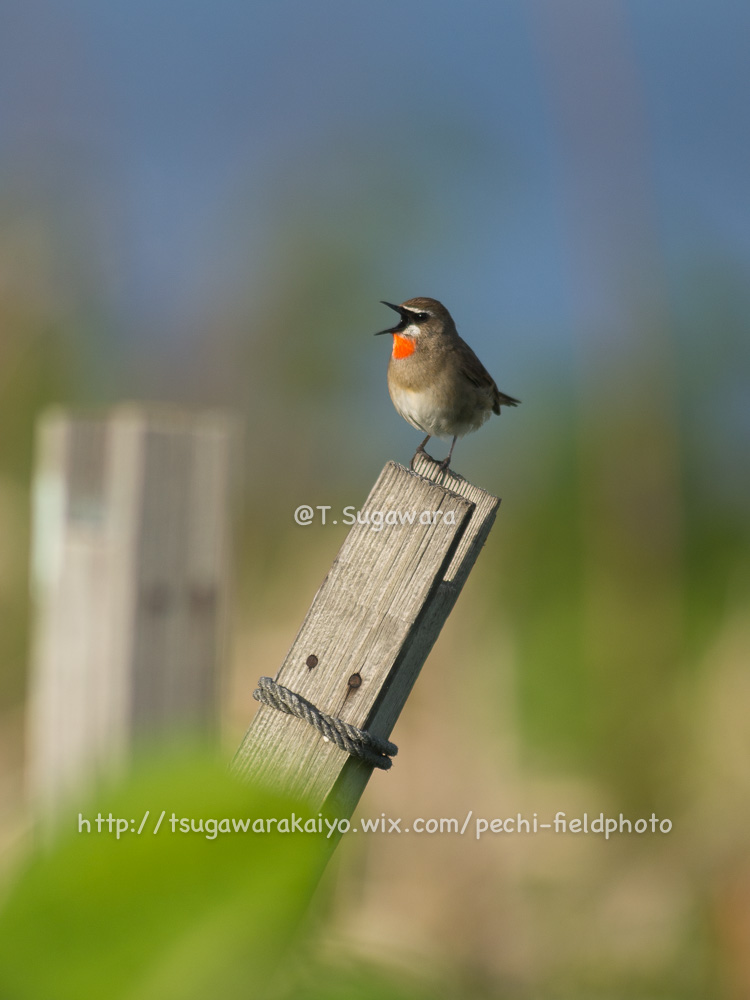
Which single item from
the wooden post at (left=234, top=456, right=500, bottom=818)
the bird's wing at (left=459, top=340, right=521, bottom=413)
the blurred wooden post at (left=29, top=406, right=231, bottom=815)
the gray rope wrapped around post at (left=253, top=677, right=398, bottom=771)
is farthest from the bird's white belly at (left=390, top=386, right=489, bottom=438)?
the gray rope wrapped around post at (left=253, top=677, right=398, bottom=771)

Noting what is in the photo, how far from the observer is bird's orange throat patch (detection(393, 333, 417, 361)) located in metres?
4.21

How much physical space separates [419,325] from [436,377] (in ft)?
1.16

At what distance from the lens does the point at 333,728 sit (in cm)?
170

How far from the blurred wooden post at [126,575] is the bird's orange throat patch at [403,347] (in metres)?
1.37

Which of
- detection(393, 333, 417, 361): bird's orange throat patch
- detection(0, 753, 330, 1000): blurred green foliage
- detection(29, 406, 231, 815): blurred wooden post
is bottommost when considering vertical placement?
detection(29, 406, 231, 815): blurred wooden post

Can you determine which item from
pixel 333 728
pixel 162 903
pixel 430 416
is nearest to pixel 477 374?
pixel 430 416

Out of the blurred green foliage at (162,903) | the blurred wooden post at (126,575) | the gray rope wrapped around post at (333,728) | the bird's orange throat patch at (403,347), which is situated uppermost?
the bird's orange throat patch at (403,347)

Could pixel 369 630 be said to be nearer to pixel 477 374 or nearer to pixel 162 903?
pixel 162 903

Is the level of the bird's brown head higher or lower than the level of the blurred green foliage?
higher

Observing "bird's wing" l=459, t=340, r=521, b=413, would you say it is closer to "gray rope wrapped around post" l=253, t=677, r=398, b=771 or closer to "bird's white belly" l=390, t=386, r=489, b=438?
"bird's white belly" l=390, t=386, r=489, b=438

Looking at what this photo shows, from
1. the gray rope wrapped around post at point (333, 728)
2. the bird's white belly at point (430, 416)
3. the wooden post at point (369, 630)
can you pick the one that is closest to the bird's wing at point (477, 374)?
the bird's white belly at point (430, 416)

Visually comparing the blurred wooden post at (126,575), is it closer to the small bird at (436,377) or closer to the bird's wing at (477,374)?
the small bird at (436,377)

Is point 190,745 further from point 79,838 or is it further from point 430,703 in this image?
A: point 430,703

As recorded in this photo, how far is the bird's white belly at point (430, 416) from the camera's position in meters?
3.98
